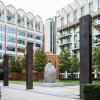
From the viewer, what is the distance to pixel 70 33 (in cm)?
7312

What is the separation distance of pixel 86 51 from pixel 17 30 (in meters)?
65.6

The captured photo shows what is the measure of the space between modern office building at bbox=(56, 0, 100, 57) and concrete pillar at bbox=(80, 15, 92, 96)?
44.6 meters

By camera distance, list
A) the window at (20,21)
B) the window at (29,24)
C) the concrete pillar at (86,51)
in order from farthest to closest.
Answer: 1. the window at (29,24)
2. the window at (20,21)
3. the concrete pillar at (86,51)

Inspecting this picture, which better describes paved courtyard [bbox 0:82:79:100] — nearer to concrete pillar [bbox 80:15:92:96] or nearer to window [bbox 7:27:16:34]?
concrete pillar [bbox 80:15:92:96]

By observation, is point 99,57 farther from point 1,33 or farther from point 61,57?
point 1,33

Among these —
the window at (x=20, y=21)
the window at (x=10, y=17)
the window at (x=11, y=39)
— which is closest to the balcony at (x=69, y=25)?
the window at (x=20, y=21)

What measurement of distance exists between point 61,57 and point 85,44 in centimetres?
3758

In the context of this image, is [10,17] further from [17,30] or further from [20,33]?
[20,33]

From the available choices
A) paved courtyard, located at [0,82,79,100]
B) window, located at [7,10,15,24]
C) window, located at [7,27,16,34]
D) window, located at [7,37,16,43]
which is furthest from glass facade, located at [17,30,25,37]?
paved courtyard, located at [0,82,79,100]

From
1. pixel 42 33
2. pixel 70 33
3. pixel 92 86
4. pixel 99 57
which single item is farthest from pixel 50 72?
pixel 42 33

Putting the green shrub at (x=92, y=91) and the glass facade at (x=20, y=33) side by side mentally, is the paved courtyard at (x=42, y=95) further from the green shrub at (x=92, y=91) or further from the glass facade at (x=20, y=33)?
the glass facade at (x=20, y=33)

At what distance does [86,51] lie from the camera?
52.7 feet

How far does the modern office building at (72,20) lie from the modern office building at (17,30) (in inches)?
412

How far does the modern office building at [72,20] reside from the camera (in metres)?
62.6
